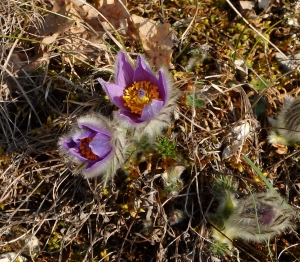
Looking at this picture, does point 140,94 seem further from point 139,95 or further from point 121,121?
point 121,121

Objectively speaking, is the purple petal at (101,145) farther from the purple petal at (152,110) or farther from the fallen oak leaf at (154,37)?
the fallen oak leaf at (154,37)

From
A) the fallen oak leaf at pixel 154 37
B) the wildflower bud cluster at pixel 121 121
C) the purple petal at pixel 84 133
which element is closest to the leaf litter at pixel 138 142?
the fallen oak leaf at pixel 154 37

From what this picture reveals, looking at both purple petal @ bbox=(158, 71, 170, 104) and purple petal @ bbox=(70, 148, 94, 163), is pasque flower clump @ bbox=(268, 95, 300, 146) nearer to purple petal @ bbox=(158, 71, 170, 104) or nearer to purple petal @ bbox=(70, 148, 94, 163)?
purple petal @ bbox=(158, 71, 170, 104)

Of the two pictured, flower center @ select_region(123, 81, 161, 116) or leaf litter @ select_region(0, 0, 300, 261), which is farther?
leaf litter @ select_region(0, 0, 300, 261)

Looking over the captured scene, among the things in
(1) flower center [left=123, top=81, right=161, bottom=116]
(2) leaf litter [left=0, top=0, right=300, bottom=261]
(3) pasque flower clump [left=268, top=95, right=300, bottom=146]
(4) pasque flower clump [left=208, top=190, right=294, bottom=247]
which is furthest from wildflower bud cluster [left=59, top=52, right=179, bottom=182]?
(3) pasque flower clump [left=268, top=95, right=300, bottom=146]

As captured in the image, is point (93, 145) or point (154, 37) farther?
point (154, 37)

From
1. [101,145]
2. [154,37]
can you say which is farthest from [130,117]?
[154,37]
